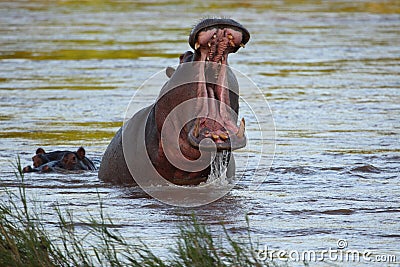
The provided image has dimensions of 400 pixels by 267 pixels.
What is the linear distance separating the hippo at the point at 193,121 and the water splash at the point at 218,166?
1 cm

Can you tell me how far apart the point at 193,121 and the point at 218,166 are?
439mm

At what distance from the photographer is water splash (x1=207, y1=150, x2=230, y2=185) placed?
5695 millimetres

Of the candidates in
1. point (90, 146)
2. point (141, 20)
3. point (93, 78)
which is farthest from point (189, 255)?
point (141, 20)

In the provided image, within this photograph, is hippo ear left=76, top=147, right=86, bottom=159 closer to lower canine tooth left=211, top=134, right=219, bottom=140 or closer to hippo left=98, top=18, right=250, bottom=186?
hippo left=98, top=18, right=250, bottom=186

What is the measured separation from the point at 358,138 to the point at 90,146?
2.20 m

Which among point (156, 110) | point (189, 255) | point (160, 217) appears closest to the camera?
point (189, 255)

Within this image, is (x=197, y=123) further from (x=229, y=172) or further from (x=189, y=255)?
(x=189, y=255)

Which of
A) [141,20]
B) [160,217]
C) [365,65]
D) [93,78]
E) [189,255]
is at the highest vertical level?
[141,20]

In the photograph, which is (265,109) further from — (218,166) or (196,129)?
(196,129)

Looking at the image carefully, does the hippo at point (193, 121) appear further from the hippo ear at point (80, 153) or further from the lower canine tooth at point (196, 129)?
the hippo ear at point (80, 153)

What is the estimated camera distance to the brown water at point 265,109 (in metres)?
5.21

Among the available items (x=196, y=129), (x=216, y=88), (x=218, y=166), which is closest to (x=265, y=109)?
(x=218, y=166)

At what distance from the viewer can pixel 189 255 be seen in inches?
141

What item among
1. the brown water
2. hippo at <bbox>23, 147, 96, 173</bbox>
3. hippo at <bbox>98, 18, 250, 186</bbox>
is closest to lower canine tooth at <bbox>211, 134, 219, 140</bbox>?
hippo at <bbox>98, 18, 250, 186</bbox>
